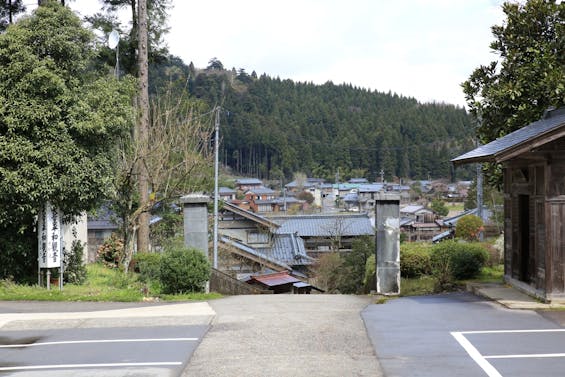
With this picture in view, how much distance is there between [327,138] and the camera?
80.3 meters

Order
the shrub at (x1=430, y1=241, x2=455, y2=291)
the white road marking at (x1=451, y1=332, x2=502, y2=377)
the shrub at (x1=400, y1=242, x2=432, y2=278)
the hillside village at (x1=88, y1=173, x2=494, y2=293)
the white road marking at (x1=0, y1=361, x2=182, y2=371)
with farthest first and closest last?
the hillside village at (x1=88, y1=173, x2=494, y2=293)
the shrub at (x1=400, y1=242, x2=432, y2=278)
the shrub at (x1=430, y1=241, x2=455, y2=291)
the white road marking at (x1=0, y1=361, x2=182, y2=371)
the white road marking at (x1=451, y1=332, x2=502, y2=377)

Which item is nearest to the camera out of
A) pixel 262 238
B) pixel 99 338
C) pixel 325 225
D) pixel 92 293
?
pixel 99 338

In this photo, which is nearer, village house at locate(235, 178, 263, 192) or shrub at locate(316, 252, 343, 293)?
shrub at locate(316, 252, 343, 293)

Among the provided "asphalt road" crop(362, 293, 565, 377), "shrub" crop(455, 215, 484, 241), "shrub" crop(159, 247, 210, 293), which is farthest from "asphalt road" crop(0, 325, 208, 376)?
"shrub" crop(455, 215, 484, 241)

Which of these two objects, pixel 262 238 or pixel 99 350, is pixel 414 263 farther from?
pixel 262 238

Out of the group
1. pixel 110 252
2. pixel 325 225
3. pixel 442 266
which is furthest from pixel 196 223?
pixel 325 225

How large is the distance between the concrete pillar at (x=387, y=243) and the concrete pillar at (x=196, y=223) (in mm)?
3589

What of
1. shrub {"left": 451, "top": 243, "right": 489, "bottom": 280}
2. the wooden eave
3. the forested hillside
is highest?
the forested hillside

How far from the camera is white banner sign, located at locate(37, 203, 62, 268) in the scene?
12.7 m

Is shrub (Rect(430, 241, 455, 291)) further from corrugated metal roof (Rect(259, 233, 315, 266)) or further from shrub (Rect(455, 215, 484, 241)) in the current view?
corrugated metal roof (Rect(259, 233, 315, 266))

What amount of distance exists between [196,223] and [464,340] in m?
6.63

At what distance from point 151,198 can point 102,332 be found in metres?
8.58

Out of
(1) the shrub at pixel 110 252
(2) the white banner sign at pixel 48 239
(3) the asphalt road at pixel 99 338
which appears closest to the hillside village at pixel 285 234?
(1) the shrub at pixel 110 252

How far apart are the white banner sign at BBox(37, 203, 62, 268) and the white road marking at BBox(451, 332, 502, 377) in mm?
8290
